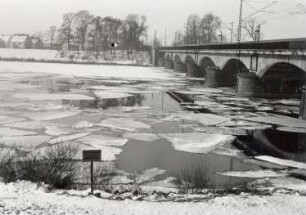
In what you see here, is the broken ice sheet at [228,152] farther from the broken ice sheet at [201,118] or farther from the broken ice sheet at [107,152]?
the broken ice sheet at [201,118]

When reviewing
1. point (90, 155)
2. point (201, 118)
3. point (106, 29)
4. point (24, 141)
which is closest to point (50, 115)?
point (24, 141)

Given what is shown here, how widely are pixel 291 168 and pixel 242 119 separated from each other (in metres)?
12.2

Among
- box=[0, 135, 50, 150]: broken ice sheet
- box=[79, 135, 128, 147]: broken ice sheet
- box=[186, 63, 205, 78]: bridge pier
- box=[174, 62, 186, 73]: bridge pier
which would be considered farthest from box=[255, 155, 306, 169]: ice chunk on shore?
box=[174, 62, 186, 73]: bridge pier

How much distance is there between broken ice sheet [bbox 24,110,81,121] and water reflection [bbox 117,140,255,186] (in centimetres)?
835

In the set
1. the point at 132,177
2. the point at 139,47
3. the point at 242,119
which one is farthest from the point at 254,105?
the point at 139,47

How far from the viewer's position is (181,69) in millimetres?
97500

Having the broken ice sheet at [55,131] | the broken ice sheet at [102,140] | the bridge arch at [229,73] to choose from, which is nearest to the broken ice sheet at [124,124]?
the broken ice sheet at [102,140]

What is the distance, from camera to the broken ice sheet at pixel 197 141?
2000 centimetres

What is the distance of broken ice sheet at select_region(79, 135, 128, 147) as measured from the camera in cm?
1995

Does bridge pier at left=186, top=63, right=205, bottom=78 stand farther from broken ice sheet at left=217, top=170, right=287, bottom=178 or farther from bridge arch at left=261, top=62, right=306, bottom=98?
broken ice sheet at left=217, top=170, right=287, bottom=178

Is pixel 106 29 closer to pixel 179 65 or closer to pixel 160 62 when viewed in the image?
pixel 160 62

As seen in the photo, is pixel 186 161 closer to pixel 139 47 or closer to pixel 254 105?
pixel 254 105

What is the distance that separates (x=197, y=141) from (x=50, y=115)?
1063cm

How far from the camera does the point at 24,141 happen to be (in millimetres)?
19766
